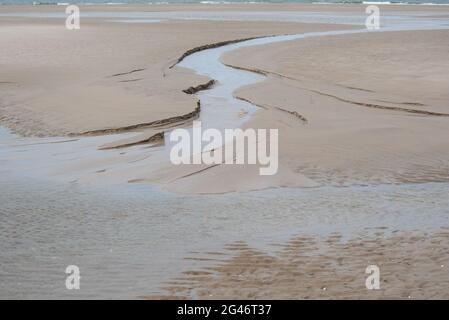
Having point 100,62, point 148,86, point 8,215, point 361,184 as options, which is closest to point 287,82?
point 148,86

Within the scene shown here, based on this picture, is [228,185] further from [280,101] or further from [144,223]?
[280,101]

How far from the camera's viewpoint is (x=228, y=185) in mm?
8047

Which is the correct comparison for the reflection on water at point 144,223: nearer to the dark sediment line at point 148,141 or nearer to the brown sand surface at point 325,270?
the brown sand surface at point 325,270

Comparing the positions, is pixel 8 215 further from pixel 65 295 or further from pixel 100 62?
pixel 100 62

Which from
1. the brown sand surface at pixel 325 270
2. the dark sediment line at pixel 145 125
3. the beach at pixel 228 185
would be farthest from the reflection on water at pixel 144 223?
the dark sediment line at pixel 145 125

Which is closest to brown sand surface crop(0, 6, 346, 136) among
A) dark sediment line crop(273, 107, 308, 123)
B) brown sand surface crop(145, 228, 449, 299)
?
dark sediment line crop(273, 107, 308, 123)

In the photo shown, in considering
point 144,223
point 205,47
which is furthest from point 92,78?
point 144,223

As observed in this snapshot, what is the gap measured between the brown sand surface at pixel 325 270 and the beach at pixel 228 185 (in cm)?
2

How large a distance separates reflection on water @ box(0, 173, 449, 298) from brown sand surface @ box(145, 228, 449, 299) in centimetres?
20

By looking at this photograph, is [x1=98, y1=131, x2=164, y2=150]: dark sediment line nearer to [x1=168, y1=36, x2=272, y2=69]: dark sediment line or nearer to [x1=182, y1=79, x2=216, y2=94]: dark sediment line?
[x1=182, y1=79, x2=216, y2=94]: dark sediment line

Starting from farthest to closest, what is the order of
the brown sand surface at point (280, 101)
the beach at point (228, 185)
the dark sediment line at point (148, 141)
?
the dark sediment line at point (148, 141) < the brown sand surface at point (280, 101) < the beach at point (228, 185)

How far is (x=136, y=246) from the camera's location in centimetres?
613

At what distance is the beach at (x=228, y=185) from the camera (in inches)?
213

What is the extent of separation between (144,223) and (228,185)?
4.91ft
